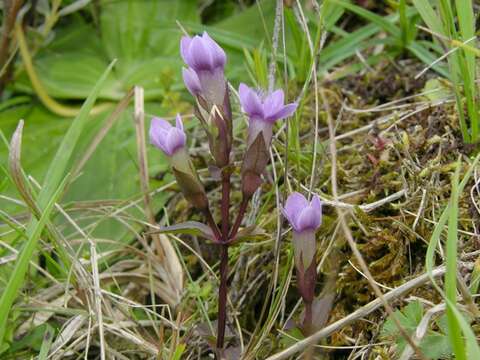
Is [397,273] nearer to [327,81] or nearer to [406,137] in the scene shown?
[406,137]

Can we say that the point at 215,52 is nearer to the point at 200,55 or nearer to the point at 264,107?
the point at 200,55

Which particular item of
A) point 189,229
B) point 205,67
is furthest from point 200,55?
point 189,229

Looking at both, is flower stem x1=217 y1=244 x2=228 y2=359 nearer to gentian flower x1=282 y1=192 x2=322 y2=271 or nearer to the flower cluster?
the flower cluster

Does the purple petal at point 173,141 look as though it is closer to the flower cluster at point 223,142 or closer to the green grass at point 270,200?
the flower cluster at point 223,142

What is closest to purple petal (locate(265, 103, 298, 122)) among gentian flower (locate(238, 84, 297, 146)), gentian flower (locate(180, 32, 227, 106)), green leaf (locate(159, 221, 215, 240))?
gentian flower (locate(238, 84, 297, 146))

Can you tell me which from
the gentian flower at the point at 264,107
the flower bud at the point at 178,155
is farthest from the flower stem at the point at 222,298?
the gentian flower at the point at 264,107

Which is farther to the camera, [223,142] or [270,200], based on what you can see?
[270,200]
